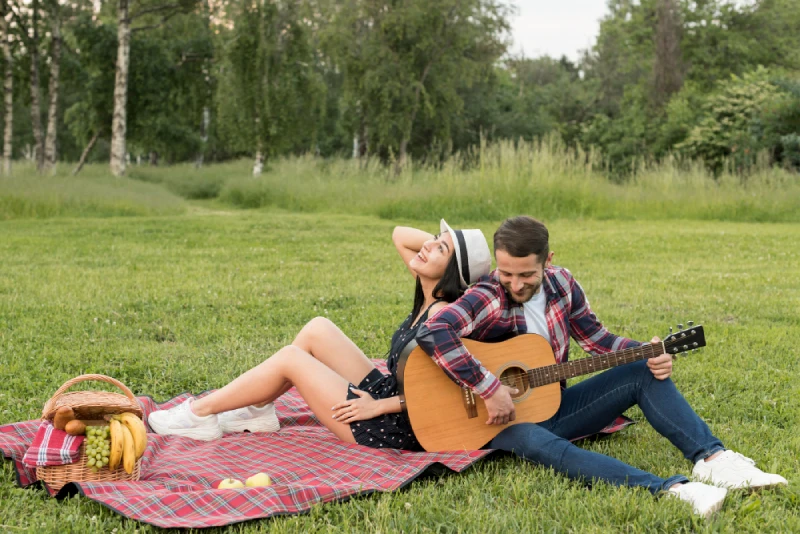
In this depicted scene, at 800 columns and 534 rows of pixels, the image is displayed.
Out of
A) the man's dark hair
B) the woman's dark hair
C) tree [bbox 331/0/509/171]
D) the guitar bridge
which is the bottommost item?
the guitar bridge

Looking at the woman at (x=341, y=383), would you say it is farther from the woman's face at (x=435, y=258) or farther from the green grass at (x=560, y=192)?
the green grass at (x=560, y=192)

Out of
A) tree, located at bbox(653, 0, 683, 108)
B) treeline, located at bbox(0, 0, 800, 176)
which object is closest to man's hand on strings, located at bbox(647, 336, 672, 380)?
treeline, located at bbox(0, 0, 800, 176)

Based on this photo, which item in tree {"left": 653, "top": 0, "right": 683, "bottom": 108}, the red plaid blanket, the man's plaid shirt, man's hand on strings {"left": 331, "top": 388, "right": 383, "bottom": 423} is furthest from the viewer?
tree {"left": 653, "top": 0, "right": 683, "bottom": 108}

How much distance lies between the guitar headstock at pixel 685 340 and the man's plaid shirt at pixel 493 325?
→ 217 mm

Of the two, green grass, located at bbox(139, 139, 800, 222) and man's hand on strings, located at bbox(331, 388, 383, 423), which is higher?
green grass, located at bbox(139, 139, 800, 222)

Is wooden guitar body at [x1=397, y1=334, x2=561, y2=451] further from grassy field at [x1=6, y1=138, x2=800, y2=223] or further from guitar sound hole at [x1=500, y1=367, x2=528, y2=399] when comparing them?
grassy field at [x1=6, y1=138, x2=800, y2=223]

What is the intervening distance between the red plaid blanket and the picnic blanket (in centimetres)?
12

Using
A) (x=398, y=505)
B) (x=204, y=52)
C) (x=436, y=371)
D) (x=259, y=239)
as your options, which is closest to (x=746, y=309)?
(x=436, y=371)

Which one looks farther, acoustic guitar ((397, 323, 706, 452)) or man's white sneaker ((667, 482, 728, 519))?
acoustic guitar ((397, 323, 706, 452))

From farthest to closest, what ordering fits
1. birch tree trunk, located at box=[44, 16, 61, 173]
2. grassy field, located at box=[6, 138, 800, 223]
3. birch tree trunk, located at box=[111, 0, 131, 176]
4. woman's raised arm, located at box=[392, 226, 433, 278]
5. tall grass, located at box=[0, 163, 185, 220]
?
birch tree trunk, located at box=[44, 16, 61, 173], birch tree trunk, located at box=[111, 0, 131, 176], grassy field, located at box=[6, 138, 800, 223], tall grass, located at box=[0, 163, 185, 220], woman's raised arm, located at box=[392, 226, 433, 278]

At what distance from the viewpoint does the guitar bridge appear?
362 cm

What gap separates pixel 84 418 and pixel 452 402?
158cm

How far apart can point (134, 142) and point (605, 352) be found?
89.6 feet

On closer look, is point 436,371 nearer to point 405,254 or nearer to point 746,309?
point 405,254
